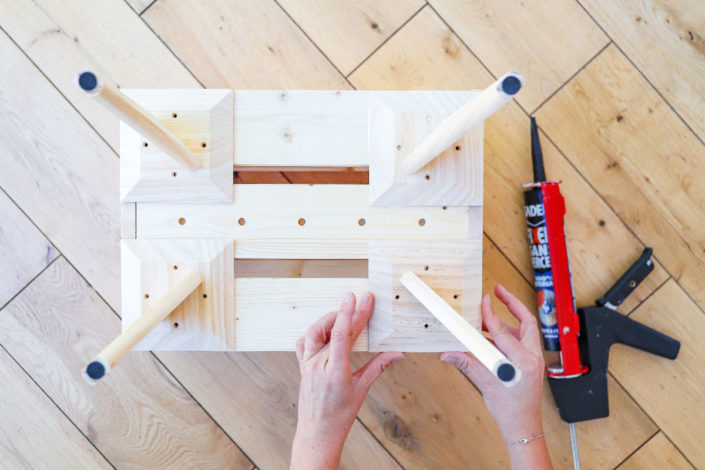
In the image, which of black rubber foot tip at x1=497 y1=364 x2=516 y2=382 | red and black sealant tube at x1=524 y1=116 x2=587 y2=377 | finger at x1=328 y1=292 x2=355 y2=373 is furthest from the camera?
red and black sealant tube at x1=524 y1=116 x2=587 y2=377

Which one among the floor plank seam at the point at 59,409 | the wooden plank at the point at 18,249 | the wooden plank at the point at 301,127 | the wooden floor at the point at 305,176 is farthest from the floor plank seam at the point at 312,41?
the floor plank seam at the point at 59,409

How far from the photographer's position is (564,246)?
0.65 meters


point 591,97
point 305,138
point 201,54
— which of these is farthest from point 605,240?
point 201,54

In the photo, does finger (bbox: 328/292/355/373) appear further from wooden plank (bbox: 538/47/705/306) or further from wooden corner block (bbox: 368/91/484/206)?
wooden plank (bbox: 538/47/705/306)

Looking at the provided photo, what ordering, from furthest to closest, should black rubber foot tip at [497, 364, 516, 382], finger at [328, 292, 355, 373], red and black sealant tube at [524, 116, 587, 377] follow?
red and black sealant tube at [524, 116, 587, 377] → finger at [328, 292, 355, 373] → black rubber foot tip at [497, 364, 516, 382]

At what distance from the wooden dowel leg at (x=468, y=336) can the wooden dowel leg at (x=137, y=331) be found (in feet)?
0.81

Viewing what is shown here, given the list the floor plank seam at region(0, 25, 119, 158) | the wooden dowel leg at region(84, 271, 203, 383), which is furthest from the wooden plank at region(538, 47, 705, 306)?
the floor plank seam at region(0, 25, 119, 158)

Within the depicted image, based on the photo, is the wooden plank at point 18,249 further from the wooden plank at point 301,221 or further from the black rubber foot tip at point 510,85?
the black rubber foot tip at point 510,85

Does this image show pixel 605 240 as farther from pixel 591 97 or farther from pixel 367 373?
pixel 367 373

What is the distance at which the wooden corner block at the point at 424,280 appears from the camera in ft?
1.79

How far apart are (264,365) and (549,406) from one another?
0.44 meters

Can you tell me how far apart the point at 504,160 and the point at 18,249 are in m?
0.75

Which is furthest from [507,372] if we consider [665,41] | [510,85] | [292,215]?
[665,41]

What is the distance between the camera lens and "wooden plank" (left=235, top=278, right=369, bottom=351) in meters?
0.55
